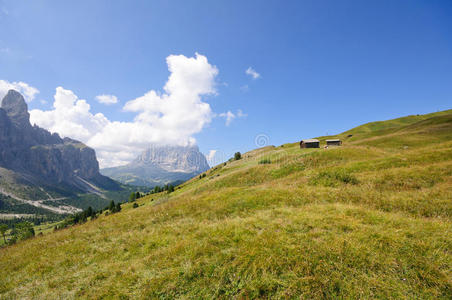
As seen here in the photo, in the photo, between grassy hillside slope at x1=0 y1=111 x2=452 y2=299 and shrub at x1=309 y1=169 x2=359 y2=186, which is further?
shrub at x1=309 y1=169 x2=359 y2=186

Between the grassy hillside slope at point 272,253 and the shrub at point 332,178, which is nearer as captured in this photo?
the grassy hillside slope at point 272,253

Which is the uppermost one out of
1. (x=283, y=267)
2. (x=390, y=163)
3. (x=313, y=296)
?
(x=390, y=163)

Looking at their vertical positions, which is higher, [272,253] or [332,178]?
[332,178]

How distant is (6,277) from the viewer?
811 cm

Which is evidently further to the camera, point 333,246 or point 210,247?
point 210,247

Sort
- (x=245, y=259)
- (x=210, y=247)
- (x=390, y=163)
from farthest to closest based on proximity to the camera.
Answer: (x=390, y=163) → (x=210, y=247) → (x=245, y=259)

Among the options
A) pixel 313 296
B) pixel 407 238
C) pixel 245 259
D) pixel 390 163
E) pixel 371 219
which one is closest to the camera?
pixel 313 296

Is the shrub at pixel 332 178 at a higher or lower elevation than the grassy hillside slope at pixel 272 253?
higher

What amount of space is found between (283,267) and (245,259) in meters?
1.26

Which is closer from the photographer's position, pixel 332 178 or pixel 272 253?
pixel 272 253

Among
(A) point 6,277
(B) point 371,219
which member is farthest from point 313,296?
(A) point 6,277

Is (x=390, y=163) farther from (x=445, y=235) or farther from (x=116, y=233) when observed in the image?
(x=116, y=233)

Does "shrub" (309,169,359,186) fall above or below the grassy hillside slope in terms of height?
above

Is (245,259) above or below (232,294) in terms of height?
above
